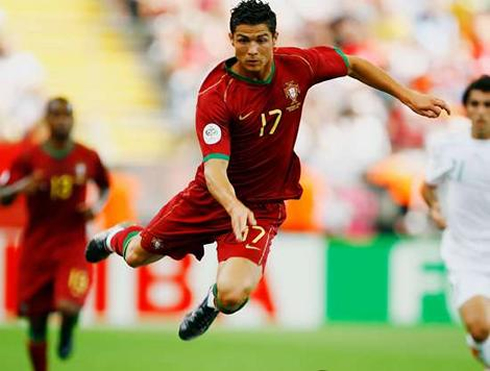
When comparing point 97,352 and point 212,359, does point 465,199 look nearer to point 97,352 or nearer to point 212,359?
point 212,359

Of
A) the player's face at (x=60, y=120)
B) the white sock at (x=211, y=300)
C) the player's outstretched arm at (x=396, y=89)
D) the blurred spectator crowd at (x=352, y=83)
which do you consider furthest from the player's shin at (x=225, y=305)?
the blurred spectator crowd at (x=352, y=83)

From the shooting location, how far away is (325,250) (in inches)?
546

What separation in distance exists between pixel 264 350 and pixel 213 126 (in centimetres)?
592

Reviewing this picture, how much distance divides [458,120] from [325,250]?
3330 millimetres

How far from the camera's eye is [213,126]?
21.7 ft

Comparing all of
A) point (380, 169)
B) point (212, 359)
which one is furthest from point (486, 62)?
point (212, 359)

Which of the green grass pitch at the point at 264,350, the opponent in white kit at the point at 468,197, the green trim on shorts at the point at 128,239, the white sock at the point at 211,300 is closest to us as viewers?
the white sock at the point at 211,300

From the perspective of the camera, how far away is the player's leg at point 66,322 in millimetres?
9795

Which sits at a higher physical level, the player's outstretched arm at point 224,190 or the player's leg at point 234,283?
the player's outstretched arm at point 224,190

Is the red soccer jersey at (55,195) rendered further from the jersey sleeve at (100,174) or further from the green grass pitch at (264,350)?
the green grass pitch at (264,350)

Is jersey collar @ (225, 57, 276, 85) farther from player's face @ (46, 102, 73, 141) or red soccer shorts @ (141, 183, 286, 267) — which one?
player's face @ (46, 102, 73, 141)

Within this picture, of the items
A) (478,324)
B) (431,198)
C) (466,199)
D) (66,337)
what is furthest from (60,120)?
(478,324)

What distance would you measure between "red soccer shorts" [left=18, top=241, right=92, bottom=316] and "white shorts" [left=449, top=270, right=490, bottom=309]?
10.6 ft

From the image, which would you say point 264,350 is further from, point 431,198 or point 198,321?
point 198,321
